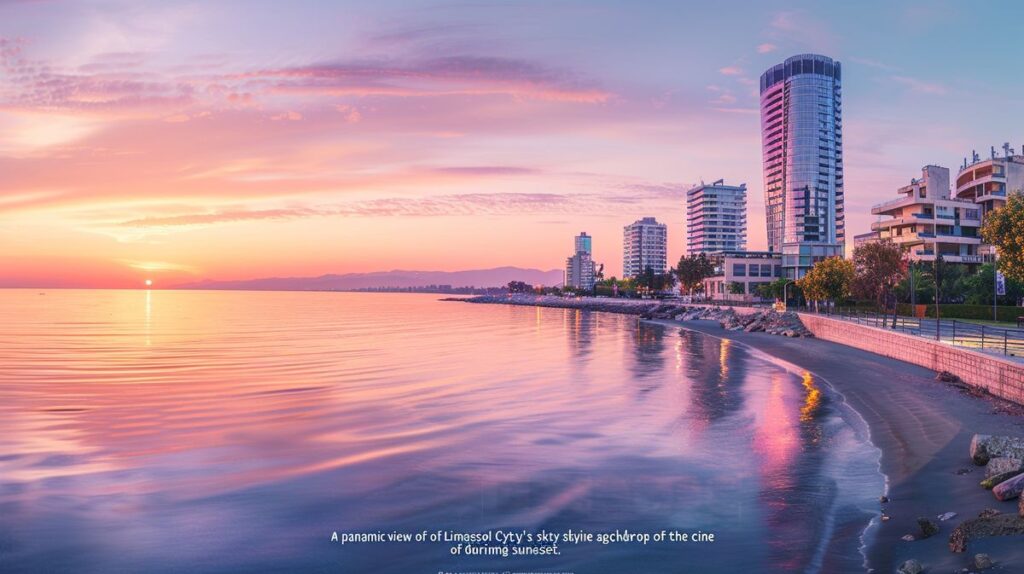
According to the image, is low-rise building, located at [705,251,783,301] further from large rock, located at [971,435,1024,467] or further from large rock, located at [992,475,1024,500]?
large rock, located at [992,475,1024,500]

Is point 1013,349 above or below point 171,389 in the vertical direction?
above

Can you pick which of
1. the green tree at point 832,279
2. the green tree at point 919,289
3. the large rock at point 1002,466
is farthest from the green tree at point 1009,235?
the green tree at point 919,289

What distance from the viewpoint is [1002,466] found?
13023mm

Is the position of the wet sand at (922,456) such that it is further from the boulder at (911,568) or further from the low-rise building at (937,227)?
the low-rise building at (937,227)

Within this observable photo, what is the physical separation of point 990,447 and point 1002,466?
1.66 m

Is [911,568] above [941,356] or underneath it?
underneath

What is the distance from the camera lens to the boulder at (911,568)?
9625 mm

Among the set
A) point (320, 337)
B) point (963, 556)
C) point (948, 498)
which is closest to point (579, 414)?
point (948, 498)

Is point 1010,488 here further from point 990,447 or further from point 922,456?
point 922,456

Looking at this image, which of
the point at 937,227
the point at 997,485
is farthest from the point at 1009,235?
the point at 937,227

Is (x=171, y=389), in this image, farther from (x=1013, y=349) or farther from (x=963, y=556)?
(x=1013, y=349)

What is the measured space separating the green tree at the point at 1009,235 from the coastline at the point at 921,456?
19.3 ft

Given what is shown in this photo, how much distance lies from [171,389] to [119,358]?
2114cm

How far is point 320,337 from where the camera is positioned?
75.0 metres
